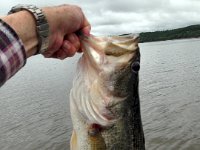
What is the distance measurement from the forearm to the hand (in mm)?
156

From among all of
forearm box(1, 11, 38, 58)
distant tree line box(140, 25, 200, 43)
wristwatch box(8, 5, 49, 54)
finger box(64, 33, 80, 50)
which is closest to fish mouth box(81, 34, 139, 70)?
finger box(64, 33, 80, 50)

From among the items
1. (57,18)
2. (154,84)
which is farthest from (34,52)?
(154,84)

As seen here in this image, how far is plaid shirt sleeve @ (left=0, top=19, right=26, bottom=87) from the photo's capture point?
6.22 ft

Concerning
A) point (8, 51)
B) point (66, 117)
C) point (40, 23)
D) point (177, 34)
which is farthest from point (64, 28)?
point (177, 34)

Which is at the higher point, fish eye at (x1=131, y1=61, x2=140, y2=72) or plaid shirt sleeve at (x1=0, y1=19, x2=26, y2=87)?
plaid shirt sleeve at (x1=0, y1=19, x2=26, y2=87)

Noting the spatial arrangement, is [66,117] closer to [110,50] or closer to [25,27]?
[110,50]

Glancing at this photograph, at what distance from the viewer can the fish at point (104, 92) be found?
268 centimetres

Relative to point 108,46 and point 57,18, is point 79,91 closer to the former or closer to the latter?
point 108,46

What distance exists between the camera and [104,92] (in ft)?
8.91

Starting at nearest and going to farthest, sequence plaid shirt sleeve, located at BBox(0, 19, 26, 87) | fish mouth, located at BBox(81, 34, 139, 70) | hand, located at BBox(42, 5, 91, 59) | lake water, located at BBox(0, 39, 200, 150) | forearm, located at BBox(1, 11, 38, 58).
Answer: plaid shirt sleeve, located at BBox(0, 19, 26, 87) → forearm, located at BBox(1, 11, 38, 58) → hand, located at BBox(42, 5, 91, 59) → fish mouth, located at BBox(81, 34, 139, 70) → lake water, located at BBox(0, 39, 200, 150)

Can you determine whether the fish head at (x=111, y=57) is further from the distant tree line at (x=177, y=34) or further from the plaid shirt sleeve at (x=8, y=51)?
the distant tree line at (x=177, y=34)

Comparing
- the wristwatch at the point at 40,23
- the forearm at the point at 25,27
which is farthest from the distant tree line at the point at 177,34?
the forearm at the point at 25,27

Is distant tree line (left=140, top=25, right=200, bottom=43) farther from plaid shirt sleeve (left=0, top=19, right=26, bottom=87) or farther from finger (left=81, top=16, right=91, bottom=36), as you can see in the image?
plaid shirt sleeve (left=0, top=19, right=26, bottom=87)

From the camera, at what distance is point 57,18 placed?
2422 mm
